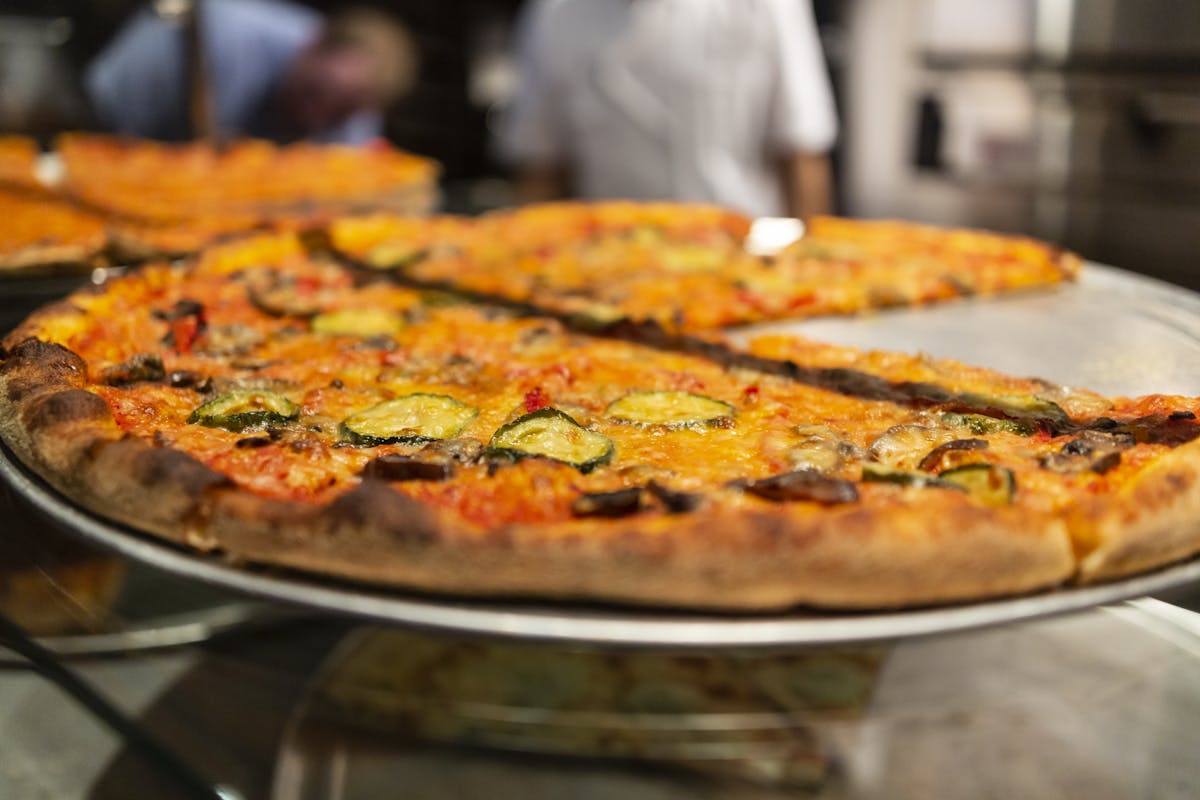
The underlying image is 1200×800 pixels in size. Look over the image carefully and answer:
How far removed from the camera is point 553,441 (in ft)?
5.89

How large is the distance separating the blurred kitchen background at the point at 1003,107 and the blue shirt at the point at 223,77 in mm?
308

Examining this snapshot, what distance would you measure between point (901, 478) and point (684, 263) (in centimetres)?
194

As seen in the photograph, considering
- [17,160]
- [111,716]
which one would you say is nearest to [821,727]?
[111,716]

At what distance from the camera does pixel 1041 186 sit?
5.61 metres

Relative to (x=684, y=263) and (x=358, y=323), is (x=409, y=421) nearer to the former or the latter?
(x=358, y=323)

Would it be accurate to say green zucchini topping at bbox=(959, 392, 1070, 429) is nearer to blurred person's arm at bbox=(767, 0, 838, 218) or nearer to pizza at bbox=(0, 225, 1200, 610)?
pizza at bbox=(0, 225, 1200, 610)

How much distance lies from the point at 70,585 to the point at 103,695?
24 cm

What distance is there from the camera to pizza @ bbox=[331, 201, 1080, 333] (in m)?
2.94

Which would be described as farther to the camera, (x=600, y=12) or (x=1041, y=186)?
(x=1041, y=186)

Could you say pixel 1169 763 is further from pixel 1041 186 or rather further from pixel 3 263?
pixel 1041 186

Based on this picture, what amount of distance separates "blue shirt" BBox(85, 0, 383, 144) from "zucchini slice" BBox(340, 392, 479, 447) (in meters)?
4.88

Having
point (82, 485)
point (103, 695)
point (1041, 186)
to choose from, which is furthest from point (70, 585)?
point (1041, 186)

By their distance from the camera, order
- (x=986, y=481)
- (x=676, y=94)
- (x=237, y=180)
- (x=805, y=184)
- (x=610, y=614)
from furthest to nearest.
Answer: (x=805, y=184), (x=676, y=94), (x=237, y=180), (x=986, y=481), (x=610, y=614)

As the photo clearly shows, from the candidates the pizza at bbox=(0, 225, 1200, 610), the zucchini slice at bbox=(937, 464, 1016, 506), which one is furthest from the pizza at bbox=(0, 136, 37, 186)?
the zucchini slice at bbox=(937, 464, 1016, 506)
